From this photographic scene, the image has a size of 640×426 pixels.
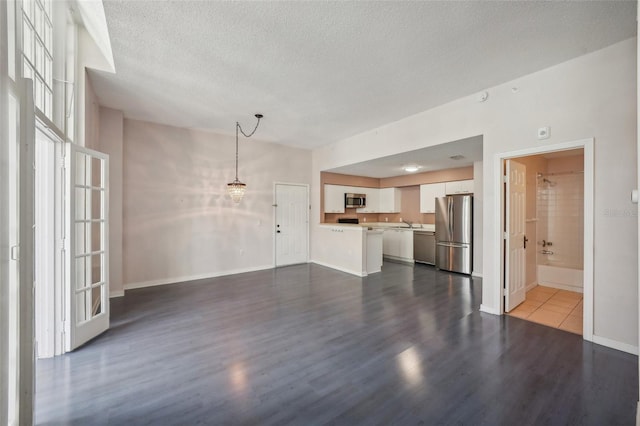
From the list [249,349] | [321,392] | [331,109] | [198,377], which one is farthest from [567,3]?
[198,377]

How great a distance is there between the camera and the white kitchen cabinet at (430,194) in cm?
677

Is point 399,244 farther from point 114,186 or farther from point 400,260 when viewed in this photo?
point 114,186

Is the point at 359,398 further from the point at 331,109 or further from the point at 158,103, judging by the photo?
the point at 158,103

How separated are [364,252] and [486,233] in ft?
8.14

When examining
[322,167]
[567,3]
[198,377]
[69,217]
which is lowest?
[198,377]

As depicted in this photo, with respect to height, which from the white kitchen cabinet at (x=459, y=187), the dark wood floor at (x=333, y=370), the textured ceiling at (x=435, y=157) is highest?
the textured ceiling at (x=435, y=157)

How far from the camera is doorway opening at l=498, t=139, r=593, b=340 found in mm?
2793

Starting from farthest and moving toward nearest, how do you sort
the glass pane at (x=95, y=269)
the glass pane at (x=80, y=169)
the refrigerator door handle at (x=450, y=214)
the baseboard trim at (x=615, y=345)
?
the refrigerator door handle at (x=450, y=214), the glass pane at (x=95, y=269), the glass pane at (x=80, y=169), the baseboard trim at (x=615, y=345)

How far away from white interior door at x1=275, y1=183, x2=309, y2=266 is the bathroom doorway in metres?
4.49

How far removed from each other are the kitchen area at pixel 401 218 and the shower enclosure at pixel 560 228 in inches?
46.7

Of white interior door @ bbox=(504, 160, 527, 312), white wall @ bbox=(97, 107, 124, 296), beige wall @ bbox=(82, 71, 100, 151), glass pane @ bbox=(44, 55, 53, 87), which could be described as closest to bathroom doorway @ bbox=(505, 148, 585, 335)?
white interior door @ bbox=(504, 160, 527, 312)

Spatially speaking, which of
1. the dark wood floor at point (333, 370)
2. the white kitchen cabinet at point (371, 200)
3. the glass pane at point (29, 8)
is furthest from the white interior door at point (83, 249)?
the white kitchen cabinet at point (371, 200)

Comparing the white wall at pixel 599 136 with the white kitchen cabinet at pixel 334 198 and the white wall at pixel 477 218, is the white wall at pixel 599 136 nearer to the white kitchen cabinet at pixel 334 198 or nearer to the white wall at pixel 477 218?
the white wall at pixel 477 218

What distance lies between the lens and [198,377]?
7.17ft
